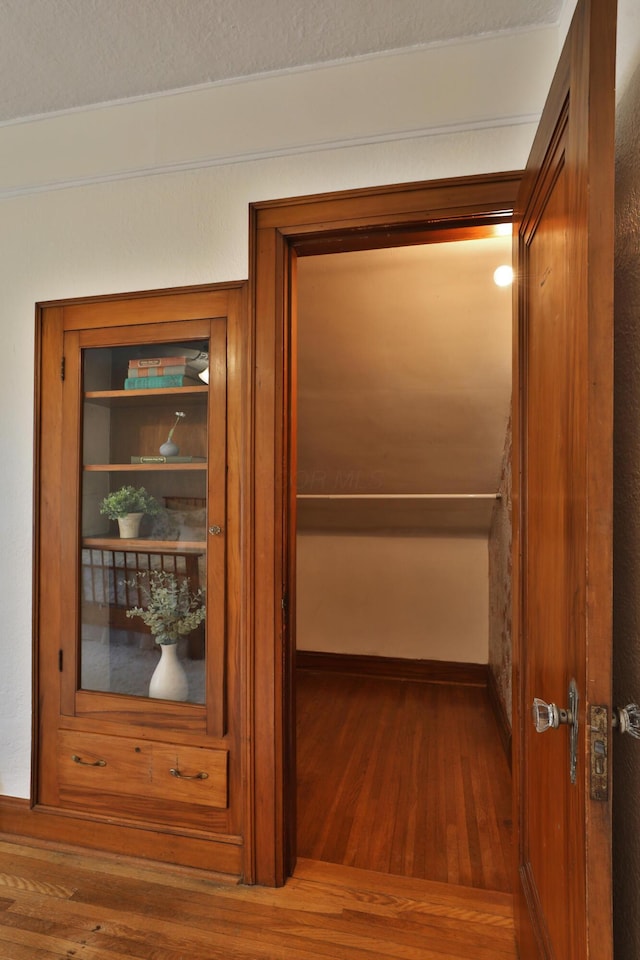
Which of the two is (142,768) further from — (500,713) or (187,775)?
(500,713)

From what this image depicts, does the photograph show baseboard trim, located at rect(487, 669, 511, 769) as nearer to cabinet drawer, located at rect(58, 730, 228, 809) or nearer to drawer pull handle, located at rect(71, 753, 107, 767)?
cabinet drawer, located at rect(58, 730, 228, 809)

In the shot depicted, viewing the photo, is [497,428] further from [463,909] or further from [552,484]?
[463,909]

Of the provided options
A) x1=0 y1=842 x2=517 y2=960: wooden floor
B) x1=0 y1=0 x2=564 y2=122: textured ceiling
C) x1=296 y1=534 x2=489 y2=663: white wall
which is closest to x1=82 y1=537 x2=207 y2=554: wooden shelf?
x1=0 y1=842 x2=517 y2=960: wooden floor

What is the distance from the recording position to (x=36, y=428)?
1991 millimetres

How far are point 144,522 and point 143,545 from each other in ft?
0.27

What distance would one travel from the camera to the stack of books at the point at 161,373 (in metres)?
1.88

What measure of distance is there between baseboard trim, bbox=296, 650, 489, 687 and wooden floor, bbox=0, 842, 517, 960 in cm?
189

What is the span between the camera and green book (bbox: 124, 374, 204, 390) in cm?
188

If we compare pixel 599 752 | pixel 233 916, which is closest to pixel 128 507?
pixel 233 916

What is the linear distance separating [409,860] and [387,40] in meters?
2.68

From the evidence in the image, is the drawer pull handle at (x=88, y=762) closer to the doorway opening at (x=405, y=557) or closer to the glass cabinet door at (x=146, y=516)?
the glass cabinet door at (x=146, y=516)

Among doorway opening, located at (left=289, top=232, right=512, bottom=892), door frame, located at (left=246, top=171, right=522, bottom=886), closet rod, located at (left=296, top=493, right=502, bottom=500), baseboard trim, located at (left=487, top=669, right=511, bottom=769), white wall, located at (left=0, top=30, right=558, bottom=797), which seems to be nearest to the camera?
white wall, located at (left=0, top=30, right=558, bottom=797)

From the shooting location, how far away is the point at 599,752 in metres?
0.82

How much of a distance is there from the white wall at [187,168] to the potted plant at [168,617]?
0.49 m
